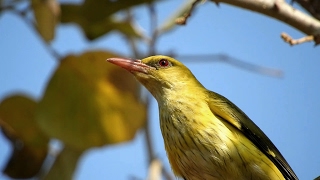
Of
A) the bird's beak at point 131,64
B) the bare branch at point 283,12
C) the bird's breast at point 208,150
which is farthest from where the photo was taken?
the bird's beak at point 131,64

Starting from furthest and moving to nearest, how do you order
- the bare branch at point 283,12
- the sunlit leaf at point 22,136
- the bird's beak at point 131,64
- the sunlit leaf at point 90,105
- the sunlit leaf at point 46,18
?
1. the sunlit leaf at point 22,136
2. the sunlit leaf at point 90,105
3. the bird's beak at point 131,64
4. the sunlit leaf at point 46,18
5. the bare branch at point 283,12

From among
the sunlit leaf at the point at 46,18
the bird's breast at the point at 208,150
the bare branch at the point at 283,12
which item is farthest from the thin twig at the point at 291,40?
the sunlit leaf at the point at 46,18

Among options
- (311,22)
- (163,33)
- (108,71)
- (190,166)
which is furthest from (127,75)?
(311,22)

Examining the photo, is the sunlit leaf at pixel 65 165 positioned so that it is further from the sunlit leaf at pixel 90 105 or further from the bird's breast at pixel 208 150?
the bird's breast at pixel 208 150

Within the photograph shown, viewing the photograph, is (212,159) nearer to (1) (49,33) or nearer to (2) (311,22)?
(2) (311,22)

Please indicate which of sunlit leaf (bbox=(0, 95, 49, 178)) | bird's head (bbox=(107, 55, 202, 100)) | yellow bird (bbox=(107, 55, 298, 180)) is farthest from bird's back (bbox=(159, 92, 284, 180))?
sunlit leaf (bbox=(0, 95, 49, 178))

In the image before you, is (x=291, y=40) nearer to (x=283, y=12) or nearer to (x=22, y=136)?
(x=283, y=12)

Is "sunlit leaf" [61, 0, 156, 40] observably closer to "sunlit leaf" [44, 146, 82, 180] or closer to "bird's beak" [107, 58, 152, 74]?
"bird's beak" [107, 58, 152, 74]
